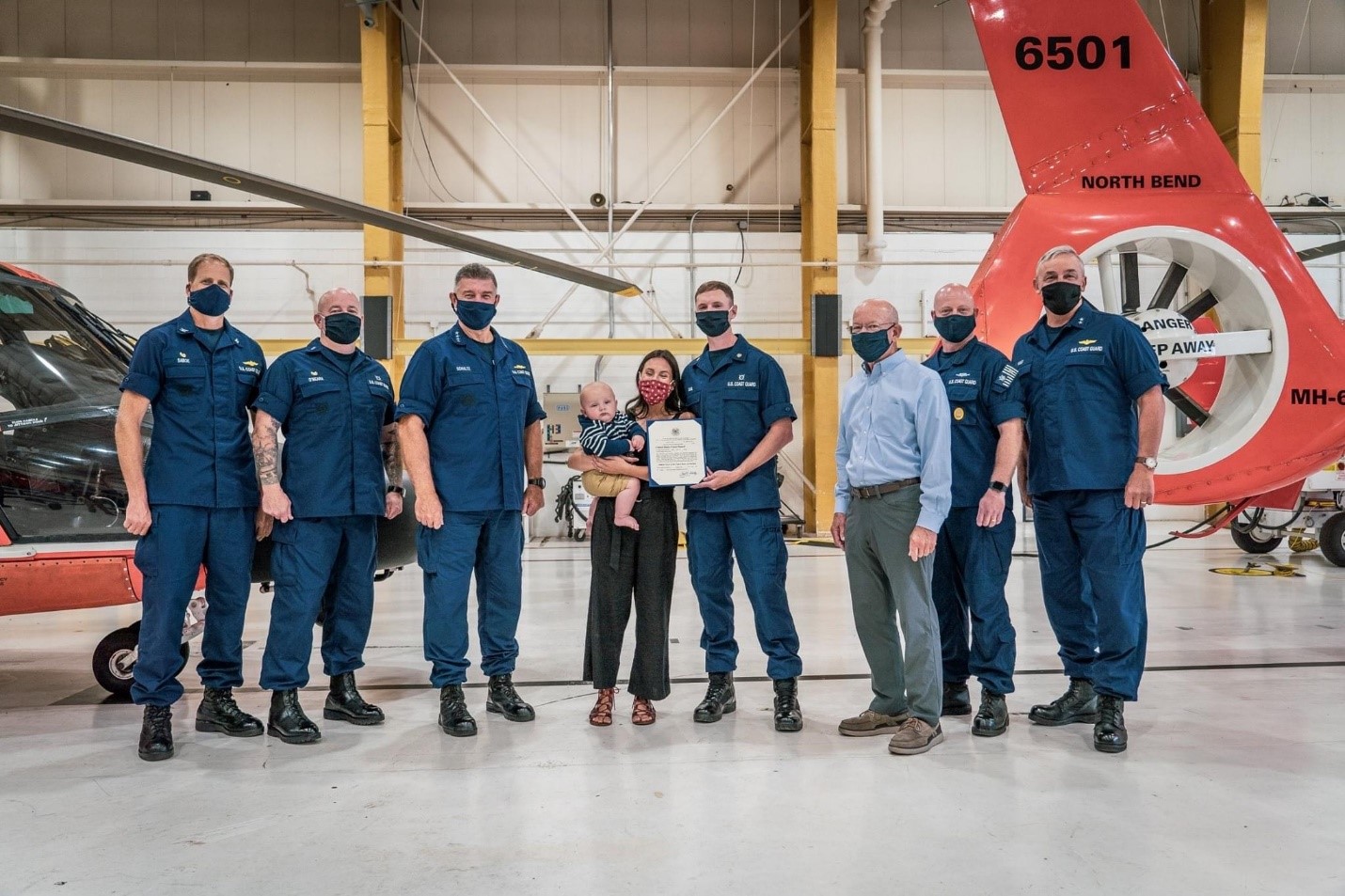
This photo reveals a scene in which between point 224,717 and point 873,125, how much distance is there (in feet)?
35.7

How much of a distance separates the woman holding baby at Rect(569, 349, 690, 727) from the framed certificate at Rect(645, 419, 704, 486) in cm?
9

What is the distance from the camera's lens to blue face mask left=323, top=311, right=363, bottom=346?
3.38 meters

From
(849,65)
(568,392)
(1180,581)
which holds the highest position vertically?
(849,65)

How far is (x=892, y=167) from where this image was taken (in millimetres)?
12656

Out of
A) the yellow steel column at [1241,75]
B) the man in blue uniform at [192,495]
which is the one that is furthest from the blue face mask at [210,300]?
the yellow steel column at [1241,75]

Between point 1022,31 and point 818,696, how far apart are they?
2.96 m

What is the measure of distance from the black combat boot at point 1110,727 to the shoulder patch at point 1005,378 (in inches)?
44.6

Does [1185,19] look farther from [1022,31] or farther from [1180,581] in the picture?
[1022,31]

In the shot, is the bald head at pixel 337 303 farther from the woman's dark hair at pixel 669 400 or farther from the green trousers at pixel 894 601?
the green trousers at pixel 894 601

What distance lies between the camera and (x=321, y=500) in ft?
10.9

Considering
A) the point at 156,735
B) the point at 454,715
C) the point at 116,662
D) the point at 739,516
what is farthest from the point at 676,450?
the point at 116,662

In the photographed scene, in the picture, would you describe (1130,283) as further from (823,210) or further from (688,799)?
(823,210)

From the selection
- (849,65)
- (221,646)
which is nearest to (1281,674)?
(221,646)

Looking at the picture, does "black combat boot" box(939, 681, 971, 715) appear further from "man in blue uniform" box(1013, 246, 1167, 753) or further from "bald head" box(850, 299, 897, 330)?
"bald head" box(850, 299, 897, 330)
